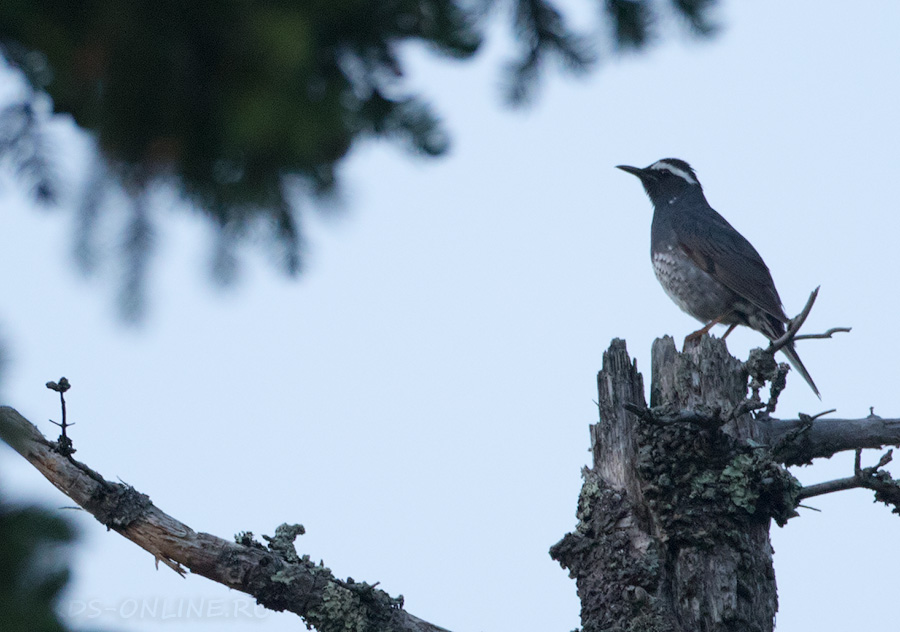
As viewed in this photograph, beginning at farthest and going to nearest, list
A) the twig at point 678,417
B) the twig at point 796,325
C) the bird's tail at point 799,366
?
the bird's tail at point 799,366
the twig at point 796,325
the twig at point 678,417

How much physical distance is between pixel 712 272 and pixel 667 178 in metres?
1.69

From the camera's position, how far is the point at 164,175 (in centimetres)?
180

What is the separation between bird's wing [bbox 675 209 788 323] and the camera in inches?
321

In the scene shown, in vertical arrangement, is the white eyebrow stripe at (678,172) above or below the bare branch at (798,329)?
above

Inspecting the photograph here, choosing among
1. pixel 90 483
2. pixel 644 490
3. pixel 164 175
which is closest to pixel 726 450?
pixel 644 490

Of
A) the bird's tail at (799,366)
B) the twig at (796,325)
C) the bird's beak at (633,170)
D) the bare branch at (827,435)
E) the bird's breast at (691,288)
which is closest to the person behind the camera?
the twig at (796,325)

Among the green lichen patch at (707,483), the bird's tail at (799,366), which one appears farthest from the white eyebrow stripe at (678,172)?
the green lichen patch at (707,483)

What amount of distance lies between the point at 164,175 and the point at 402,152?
0.56 m

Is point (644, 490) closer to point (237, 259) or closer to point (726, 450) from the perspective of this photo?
point (726, 450)

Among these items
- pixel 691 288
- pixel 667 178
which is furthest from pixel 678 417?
pixel 667 178

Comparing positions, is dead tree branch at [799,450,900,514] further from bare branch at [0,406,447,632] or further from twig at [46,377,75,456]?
twig at [46,377,75,456]

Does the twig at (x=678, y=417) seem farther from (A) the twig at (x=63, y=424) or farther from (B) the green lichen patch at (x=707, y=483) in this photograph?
(A) the twig at (x=63, y=424)

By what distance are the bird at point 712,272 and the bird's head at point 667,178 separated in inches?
14.9

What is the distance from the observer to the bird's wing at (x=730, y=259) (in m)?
8.16
